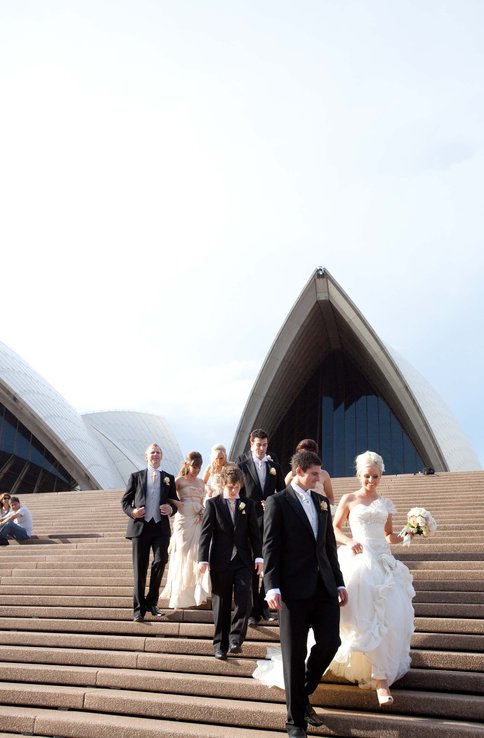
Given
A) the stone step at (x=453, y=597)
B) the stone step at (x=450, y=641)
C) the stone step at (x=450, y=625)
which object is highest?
the stone step at (x=453, y=597)

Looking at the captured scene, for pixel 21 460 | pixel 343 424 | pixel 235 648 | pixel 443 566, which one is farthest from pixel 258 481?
pixel 21 460

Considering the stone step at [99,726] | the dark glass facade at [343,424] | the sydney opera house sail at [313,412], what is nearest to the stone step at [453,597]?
the stone step at [99,726]

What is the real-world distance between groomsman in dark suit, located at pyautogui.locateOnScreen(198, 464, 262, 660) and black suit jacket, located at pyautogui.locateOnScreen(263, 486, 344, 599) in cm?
111

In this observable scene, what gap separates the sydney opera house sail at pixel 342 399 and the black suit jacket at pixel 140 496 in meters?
16.7

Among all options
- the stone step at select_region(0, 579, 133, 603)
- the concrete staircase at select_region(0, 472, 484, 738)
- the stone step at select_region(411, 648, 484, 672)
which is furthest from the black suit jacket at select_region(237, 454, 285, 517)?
the stone step at select_region(411, 648, 484, 672)

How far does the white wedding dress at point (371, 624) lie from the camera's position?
11.9 feet

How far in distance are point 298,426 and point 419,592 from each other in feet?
68.1

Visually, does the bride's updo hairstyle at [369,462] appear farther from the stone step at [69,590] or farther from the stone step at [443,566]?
the stone step at [69,590]

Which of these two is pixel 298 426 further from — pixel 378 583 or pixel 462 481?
pixel 378 583

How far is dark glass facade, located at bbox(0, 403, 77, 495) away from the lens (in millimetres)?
24625

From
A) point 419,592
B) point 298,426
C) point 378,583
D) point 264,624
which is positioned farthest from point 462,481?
point 298,426

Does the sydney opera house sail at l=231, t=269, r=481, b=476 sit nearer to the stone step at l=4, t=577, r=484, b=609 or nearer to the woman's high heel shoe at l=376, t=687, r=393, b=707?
the stone step at l=4, t=577, r=484, b=609

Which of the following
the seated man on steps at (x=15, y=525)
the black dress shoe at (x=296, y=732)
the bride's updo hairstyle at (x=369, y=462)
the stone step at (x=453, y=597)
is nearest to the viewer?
the black dress shoe at (x=296, y=732)

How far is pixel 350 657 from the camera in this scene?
371 cm
